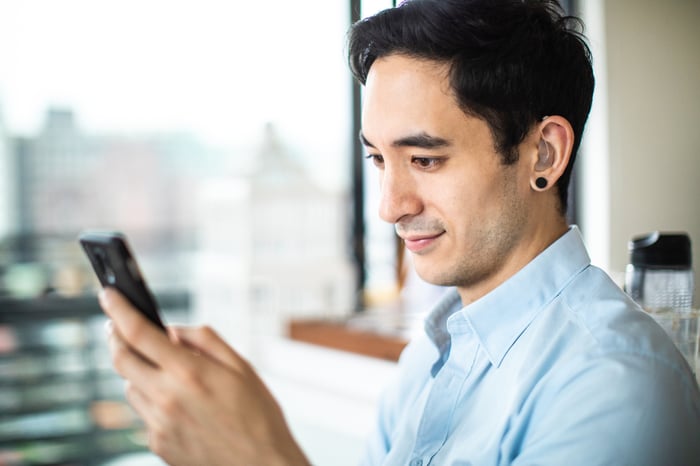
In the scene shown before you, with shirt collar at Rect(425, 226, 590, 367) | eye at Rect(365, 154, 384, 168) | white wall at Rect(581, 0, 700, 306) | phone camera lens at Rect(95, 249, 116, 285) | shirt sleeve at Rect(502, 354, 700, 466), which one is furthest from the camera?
white wall at Rect(581, 0, 700, 306)

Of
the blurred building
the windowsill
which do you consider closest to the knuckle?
the windowsill

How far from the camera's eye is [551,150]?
3.73 ft

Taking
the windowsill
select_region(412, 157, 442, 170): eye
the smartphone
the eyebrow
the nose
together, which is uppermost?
the eyebrow

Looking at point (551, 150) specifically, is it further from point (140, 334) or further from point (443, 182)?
point (140, 334)

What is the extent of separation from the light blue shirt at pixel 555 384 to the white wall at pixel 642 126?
245 centimetres

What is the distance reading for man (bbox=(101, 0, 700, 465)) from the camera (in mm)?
881

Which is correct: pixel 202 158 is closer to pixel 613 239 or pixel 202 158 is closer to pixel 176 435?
pixel 613 239

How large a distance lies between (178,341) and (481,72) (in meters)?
0.56

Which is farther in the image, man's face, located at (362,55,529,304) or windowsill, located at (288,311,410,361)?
windowsill, located at (288,311,410,361)

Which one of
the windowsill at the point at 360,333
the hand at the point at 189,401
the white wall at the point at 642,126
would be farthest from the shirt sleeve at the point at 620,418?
the white wall at the point at 642,126

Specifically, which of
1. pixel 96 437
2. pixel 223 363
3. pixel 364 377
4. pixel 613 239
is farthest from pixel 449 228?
pixel 613 239

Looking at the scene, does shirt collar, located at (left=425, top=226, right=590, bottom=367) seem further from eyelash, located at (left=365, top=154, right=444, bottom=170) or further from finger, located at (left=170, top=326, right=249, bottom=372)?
finger, located at (left=170, top=326, right=249, bottom=372)

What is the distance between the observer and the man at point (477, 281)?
881 millimetres

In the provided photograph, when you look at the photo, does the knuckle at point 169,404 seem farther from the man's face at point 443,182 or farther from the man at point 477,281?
the man's face at point 443,182
